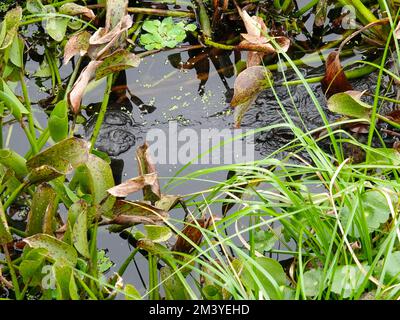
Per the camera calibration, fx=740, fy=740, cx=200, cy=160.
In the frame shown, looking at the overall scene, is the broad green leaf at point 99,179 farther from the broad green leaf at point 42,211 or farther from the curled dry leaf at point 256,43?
the curled dry leaf at point 256,43

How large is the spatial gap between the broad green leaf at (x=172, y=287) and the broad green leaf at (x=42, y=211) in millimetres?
267

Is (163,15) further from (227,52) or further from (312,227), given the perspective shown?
(312,227)

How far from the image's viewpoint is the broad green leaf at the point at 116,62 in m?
1.75

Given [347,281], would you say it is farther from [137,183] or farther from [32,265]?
[32,265]

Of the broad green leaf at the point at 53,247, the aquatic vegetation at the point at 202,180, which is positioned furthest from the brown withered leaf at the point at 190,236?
the broad green leaf at the point at 53,247

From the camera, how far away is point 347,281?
58.8 inches

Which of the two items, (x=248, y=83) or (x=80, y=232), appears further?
(x=248, y=83)

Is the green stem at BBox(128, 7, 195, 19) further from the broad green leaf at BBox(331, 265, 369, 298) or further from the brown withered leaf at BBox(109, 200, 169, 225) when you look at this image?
the broad green leaf at BBox(331, 265, 369, 298)

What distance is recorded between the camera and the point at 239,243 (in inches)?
71.9

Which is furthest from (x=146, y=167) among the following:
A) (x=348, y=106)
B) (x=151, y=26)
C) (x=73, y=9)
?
(x=151, y=26)

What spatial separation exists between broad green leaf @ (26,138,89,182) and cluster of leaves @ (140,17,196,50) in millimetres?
764

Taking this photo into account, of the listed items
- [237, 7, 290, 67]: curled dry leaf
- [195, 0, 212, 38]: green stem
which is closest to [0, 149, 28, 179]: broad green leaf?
[237, 7, 290, 67]: curled dry leaf

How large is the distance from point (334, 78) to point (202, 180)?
0.50m
